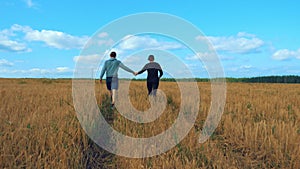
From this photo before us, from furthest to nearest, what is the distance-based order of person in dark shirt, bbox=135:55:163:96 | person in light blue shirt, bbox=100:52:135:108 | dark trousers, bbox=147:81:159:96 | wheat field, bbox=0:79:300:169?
dark trousers, bbox=147:81:159:96 → person in dark shirt, bbox=135:55:163:96 → person in light blue shirt, bbox=100:52:135:108 → wheat field, bbox=0:79:300:169

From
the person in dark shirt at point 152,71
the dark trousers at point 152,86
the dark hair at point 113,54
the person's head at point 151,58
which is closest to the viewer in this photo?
the dark hair at point 113,54

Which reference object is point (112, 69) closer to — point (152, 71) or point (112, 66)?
point (112, 66)

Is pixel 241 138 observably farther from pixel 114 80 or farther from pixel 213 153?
pixel 114 80

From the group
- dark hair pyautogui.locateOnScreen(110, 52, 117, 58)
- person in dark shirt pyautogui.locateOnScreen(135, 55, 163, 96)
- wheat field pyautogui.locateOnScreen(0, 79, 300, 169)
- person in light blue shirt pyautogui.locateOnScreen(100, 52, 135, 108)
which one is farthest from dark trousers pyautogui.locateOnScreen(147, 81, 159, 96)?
wheat field pyautogui.locateOnScreen(0, 79, 300, 169)

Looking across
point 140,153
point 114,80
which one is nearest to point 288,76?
point 114,80

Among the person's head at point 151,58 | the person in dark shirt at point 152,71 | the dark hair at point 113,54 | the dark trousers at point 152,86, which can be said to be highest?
the dark hair at point 113,54

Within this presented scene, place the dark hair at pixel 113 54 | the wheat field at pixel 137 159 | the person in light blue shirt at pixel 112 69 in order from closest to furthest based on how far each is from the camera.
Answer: the wheat field at pixel 137 159 < the person in light blue shirt at pixel 112 69 < the dark hair at pixel 113 54

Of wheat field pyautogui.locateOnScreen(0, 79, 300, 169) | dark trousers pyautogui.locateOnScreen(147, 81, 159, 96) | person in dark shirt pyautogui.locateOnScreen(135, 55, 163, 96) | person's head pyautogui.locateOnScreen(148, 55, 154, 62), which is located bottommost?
wheat field pyautogui.locateOnScreen(0, 79, 300, 169)

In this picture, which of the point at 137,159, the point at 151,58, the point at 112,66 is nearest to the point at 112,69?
the point at 112,66

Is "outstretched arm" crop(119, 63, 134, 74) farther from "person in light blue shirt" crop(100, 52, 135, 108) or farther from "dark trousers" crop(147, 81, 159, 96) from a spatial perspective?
"dark trousers" crop(147, 81, 159, 96)

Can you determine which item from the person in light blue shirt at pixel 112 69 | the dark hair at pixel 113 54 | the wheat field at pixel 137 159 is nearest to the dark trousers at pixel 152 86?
the person in light blue shirt at pixel 112 69

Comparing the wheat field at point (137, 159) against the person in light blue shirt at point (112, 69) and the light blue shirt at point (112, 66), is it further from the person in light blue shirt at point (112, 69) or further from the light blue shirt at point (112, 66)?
the light blue shirt at point (112, 66)

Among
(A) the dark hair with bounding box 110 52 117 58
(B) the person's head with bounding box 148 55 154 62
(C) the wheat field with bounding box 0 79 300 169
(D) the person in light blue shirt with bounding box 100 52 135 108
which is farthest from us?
(B) the person's head with bounding box 148 55 154 62

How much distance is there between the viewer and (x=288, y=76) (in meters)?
68.3
